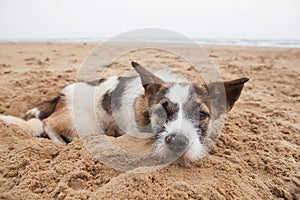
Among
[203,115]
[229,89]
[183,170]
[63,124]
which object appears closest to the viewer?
[183,170]

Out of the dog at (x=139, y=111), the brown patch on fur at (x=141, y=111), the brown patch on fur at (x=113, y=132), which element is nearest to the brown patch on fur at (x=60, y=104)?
the dog at (x=139, y=111)

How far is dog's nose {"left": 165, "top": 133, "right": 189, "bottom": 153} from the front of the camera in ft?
7.82

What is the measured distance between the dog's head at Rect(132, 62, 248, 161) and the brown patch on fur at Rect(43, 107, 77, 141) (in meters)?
1.06

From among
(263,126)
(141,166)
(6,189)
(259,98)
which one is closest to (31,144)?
(6,189)

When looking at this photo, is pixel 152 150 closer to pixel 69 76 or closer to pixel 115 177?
pixel 115 177

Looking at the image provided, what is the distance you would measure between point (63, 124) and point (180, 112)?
5.31ft

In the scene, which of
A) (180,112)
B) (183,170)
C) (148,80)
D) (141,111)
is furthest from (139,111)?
(183,170)

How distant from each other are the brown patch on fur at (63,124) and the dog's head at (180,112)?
1.06 m

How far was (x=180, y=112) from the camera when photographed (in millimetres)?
2662

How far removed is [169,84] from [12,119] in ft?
6.25

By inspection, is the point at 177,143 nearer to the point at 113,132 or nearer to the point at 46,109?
the point at 113,132

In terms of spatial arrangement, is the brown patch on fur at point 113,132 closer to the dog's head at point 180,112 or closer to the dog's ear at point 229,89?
the dog's head at point 180,112

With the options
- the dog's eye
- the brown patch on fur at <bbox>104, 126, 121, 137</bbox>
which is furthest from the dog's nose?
the brown patch on fur at <bbox>104, 126, 121, 137</bbox>

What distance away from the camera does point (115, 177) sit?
2.15 meters
